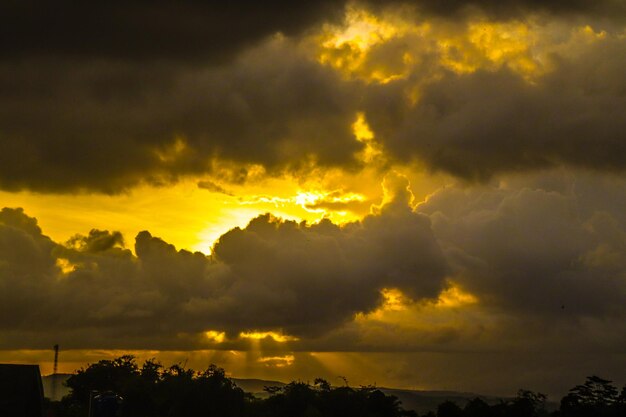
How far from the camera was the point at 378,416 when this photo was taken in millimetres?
198500

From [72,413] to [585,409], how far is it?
92129mm

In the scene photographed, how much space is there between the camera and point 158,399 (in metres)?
199

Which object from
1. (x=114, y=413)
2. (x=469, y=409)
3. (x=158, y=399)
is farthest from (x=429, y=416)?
(x=114, y=413)

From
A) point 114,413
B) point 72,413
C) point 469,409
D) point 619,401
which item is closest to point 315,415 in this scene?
point 469,409

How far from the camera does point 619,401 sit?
19925 cm

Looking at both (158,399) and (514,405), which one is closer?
(514,405)

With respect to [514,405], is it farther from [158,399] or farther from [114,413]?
[114,413]

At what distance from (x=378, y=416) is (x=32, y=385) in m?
123

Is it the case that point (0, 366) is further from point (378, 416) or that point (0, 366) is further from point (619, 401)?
point (619, 401)

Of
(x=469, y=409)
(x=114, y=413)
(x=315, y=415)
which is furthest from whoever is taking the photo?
(x=315, y=415)

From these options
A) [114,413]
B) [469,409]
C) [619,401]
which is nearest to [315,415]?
[469,409]

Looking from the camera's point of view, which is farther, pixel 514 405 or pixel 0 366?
pixel 514 405

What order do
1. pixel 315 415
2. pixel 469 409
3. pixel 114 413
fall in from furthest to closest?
1. pixel 315 415
2. pixel 469 409
3. pixel 114 413

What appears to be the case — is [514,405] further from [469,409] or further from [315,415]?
[315,415]
